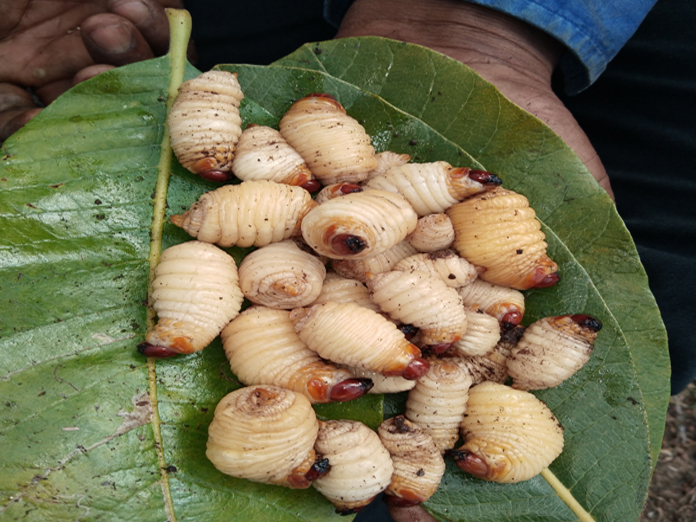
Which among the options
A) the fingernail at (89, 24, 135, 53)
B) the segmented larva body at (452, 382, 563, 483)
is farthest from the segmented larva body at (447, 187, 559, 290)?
the fingernail at (89, 24, 135, 53)

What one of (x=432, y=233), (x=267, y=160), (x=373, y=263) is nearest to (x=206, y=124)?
(x=267, y=160)

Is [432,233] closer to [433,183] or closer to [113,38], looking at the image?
[433,183]

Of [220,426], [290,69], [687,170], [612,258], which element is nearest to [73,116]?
[290,69]

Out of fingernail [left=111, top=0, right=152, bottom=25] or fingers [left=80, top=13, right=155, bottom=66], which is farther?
fingernail [left=111, top=0, right=152, bottom=25]

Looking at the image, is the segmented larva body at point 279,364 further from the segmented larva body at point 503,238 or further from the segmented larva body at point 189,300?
the segmented larva body at point 503,238

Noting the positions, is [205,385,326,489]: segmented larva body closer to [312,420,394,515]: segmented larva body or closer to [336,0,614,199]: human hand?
[312,420,394,515]: segmented larva body

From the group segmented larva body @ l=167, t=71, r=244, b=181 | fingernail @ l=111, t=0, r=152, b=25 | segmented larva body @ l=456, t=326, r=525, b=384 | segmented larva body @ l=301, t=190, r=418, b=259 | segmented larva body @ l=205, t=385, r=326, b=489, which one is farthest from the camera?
fingernail @ l=111, t=0, r=152, b=25

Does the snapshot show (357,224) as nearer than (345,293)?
Yes
